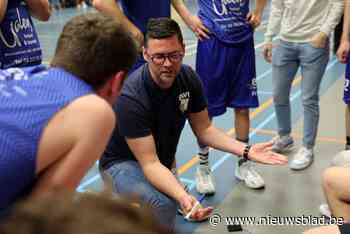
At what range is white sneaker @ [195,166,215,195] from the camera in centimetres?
304

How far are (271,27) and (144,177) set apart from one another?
6.02ft

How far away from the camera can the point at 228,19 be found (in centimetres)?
311

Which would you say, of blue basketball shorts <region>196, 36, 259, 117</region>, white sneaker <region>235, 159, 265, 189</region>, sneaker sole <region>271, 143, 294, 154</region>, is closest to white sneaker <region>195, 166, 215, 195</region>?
white sneaker <region>235, 159, 265, 189</region>

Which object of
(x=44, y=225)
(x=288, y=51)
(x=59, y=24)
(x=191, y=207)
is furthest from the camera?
(x=59, y=24)

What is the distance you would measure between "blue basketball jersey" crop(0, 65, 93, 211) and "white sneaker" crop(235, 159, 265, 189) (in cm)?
197

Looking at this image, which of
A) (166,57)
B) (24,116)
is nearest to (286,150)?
(166,57)

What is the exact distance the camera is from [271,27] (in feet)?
11.5

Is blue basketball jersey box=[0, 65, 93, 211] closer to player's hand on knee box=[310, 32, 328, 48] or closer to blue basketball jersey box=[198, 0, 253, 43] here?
blue basketball jersey box=[198, 0, 253, 43]

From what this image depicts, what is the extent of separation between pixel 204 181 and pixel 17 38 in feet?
4.92

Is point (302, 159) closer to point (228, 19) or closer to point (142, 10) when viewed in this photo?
point (228, 19)

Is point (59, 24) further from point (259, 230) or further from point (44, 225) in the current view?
point (44, 225)

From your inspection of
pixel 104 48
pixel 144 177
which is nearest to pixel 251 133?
pixel 144 177

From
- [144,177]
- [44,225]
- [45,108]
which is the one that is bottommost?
[144,177]

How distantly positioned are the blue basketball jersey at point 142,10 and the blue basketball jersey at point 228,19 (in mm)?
427
